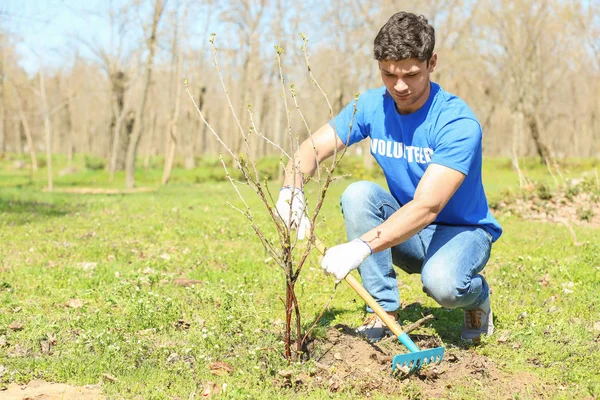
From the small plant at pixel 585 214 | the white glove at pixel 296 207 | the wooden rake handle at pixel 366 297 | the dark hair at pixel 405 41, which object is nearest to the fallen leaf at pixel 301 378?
the wooden rake handle at pixel 366 297

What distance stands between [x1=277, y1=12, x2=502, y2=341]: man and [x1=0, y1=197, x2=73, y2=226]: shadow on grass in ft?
18.7

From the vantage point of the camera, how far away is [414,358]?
10.4ft

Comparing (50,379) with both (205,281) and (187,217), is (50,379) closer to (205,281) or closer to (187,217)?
(205,281)

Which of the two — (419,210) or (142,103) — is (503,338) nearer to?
(419,210)

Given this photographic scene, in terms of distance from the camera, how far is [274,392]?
9.90ft

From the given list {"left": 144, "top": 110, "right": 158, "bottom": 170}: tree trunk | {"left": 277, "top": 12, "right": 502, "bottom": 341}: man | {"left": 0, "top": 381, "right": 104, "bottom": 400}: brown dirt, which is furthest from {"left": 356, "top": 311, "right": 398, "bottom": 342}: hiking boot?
{"left": 144, "top": 110, "right": 158, "bottom": 170}: tree trunk

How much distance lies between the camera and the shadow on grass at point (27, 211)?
8.22 metres

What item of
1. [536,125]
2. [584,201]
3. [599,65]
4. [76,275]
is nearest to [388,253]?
[76,275]

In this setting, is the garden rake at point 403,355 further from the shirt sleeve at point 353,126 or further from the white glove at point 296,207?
the shirt sleeve at point 353,126

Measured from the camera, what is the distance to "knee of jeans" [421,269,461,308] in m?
3.37

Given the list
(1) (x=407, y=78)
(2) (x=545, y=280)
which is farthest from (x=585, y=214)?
(1) (x=407, y=78)

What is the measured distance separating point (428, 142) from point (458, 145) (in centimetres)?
25

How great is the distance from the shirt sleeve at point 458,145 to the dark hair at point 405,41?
0.39 meters

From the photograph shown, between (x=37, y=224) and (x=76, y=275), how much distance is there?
304 cm
